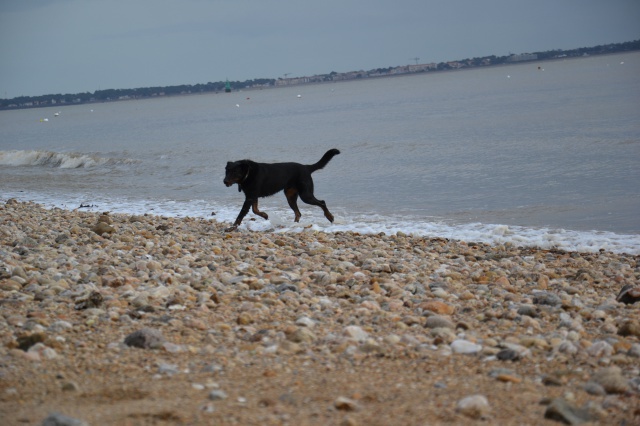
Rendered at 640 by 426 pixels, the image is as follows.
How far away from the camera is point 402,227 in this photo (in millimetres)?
12023

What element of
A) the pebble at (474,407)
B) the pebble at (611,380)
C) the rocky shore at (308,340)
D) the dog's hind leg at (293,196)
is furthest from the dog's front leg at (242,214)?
the pebble at (474,407)

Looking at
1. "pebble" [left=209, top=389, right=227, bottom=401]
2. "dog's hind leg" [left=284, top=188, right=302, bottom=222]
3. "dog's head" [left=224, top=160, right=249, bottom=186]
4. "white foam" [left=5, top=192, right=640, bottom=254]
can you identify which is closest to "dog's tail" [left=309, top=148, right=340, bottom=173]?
"dog's hind leg" [left=284, top=188, right=302, bottom=222]

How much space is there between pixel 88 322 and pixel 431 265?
3893 millimetres

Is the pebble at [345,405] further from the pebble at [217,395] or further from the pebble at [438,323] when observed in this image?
the pebble at [438,323]

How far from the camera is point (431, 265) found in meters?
7.88

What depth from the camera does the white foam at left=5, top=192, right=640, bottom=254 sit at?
10.1 metres

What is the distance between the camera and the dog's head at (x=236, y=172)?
10.9 metres

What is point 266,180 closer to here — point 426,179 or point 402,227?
point 402,227

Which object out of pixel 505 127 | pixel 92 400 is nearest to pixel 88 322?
pixel 92 400

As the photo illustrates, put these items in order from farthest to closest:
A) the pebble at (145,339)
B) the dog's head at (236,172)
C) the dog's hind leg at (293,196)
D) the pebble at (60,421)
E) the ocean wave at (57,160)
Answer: the ocean wave at (57,160) < the dog's hind leg at (293,196) < the dog's head at (236,172) < the pebble at (145,339) < the pebble at (60,421)

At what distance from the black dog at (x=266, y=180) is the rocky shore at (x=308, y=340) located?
2.93m

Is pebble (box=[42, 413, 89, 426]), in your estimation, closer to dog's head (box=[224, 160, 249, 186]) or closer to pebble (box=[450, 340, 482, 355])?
pebble (box=[450, 340, 482, 355])

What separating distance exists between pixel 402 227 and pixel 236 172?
A: 110 inches

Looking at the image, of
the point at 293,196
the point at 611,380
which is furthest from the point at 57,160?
the point at 611,380
